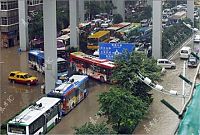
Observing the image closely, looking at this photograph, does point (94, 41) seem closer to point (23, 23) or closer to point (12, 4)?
point (23, 23)

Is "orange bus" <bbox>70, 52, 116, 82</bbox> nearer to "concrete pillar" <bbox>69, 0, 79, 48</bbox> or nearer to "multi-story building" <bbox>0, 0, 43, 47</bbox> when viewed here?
"concrete pillar" <bbox>69, 0, 79, 48</bbox>

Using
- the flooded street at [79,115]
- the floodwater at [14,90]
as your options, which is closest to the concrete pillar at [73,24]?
the floodwater at [14,90]

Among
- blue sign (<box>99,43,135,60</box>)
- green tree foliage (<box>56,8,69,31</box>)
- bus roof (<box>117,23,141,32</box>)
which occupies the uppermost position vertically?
green tree foliage (<box>56,8,69,31</box>)

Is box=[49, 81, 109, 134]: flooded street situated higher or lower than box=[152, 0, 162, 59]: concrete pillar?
lower

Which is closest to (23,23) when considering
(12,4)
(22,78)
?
(12,4)

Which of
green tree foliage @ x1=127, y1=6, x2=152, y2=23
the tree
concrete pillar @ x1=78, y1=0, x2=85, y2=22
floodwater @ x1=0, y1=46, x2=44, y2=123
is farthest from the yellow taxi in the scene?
green tree foliage @ x1=127, y1=6, x2=152, y2=23

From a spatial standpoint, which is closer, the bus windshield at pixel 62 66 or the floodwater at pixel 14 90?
the floodwater at pixel 14 90

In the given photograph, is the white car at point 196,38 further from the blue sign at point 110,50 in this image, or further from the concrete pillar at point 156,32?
the blue sign at point 110,50
